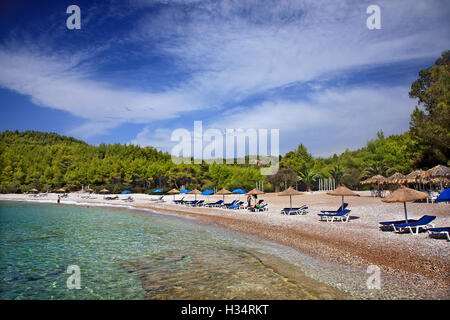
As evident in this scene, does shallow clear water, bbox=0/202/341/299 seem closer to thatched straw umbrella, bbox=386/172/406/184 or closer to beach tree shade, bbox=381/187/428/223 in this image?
beach tree shade, bbox=381/187/428/223

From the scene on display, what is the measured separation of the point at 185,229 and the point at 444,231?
11.3 meters

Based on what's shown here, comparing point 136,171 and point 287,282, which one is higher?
point 136,171

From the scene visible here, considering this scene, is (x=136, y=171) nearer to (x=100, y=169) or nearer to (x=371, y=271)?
(x=100, y=169)

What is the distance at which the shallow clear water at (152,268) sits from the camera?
6.07m

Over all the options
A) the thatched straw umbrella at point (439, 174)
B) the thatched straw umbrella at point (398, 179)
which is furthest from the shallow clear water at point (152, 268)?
the thatched straw umbrella at point (398, 179)

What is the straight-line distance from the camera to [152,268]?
7.92m
